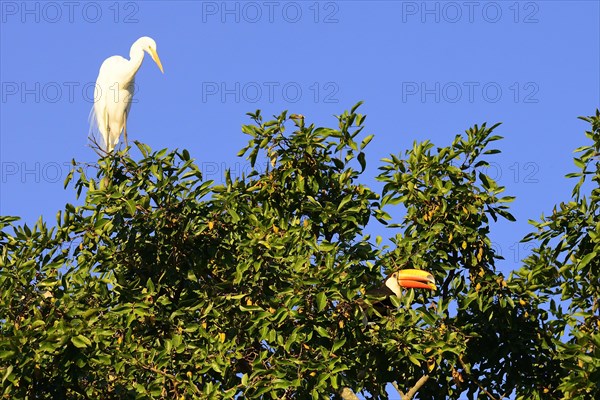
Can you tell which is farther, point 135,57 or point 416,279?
point 135,57

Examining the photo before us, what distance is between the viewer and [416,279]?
9.59 metres

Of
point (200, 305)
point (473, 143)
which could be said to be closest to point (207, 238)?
point (200, 305)

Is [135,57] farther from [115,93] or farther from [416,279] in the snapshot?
[416,279]

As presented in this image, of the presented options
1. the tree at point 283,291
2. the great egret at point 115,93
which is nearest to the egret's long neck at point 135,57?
the great egret at point 115,93

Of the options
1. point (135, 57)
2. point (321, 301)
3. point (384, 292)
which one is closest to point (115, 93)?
point (135, 57)

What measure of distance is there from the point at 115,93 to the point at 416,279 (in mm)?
6990

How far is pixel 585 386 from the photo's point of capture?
27.0 ft

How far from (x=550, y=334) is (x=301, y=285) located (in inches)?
93.5

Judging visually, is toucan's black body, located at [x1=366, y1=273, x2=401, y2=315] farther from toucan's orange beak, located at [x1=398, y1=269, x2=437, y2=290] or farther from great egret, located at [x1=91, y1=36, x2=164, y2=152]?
great egret, located at [x1=91, y1=36, x2=164, y2=152]

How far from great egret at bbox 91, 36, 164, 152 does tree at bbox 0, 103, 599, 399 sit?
5.83m

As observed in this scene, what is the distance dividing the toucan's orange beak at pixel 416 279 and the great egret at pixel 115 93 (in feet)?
21.5

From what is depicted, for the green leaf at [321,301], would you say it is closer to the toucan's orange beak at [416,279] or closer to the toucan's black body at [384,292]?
the toucan's black body at [384,292]

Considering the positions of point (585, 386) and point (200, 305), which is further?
point (200, 305)

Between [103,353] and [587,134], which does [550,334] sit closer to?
[587,134]
